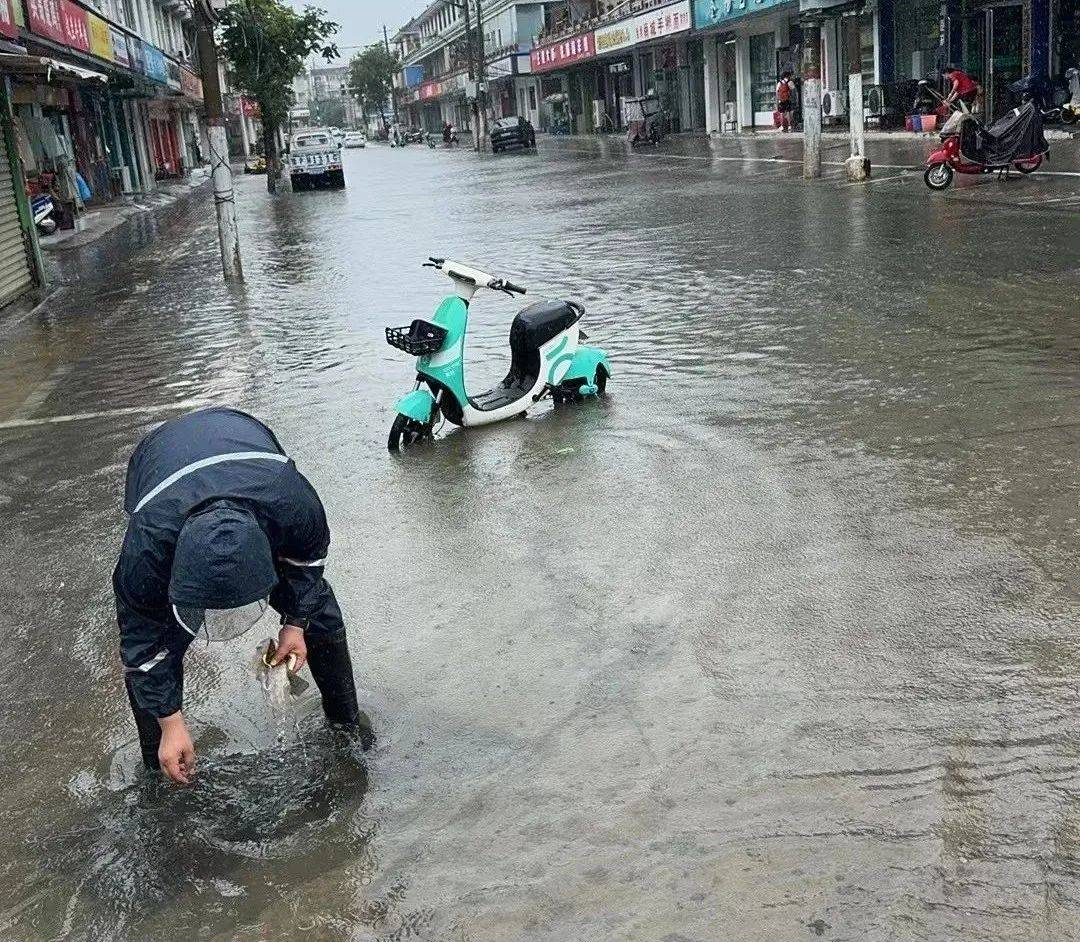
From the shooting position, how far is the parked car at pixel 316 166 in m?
36.0

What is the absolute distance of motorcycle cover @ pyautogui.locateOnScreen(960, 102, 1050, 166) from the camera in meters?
17.2

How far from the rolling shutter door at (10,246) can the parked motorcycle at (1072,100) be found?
1852 cm

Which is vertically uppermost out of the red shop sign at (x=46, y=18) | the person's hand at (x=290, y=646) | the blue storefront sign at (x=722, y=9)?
the blue storefront sign at (x=722, y=9)

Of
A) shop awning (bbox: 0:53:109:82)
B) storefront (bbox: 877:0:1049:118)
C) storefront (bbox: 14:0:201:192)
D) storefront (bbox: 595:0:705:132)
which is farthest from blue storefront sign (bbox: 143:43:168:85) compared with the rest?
storefront (bbox: 877:0:1049:118)

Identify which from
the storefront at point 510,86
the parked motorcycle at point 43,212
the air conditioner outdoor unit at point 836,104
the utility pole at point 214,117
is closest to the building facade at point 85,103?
the parked motorcycle at point 43,212

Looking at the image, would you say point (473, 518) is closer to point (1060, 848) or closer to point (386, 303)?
point (1060, 848)

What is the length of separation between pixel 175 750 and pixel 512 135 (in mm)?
50615

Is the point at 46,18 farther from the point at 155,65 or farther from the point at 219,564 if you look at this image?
the point at 219,564

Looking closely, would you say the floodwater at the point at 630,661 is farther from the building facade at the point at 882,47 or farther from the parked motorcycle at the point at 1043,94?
the building facade at the point at 882,47

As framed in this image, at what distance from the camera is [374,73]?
439ft

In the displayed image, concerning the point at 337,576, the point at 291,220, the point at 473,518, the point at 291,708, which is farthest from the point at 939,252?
the point at 291,220

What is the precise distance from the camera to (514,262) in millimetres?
15289

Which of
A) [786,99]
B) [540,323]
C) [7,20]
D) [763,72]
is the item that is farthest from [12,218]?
[763,72]

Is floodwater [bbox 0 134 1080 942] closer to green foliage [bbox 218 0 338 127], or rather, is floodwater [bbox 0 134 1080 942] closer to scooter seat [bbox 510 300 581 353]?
scooter seat [bbox 510 300 581 353]
